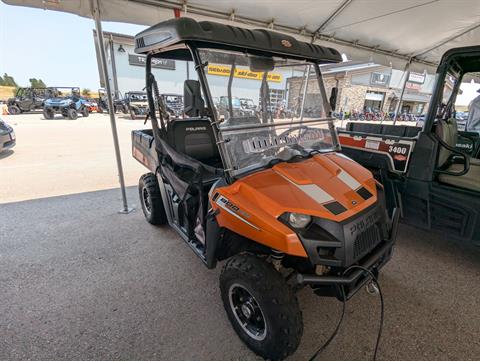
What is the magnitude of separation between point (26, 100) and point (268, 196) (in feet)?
64.7

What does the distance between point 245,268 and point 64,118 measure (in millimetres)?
17319

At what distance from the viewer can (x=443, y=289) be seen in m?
2.19

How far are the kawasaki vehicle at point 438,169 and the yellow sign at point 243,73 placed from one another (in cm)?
161

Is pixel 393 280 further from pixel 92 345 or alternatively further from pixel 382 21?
pixel 382 21

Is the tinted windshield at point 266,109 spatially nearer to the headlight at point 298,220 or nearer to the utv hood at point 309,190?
the utv hood at point 309,190

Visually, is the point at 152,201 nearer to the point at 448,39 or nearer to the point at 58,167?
the point at 58,167

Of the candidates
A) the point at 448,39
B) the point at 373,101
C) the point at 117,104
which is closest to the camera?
the point at 448,39

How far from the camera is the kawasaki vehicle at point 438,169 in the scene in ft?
7.59

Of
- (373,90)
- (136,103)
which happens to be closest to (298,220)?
(136,103)

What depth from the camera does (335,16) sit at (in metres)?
3.71

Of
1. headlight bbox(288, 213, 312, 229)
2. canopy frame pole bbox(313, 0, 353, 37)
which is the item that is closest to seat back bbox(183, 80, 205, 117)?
headlight bbox(288, 213, 312, 229)

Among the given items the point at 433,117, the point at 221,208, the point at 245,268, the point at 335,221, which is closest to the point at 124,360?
the point at 245,268

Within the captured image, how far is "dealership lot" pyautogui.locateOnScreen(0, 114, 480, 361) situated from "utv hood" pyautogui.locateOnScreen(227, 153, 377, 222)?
37.5 inches

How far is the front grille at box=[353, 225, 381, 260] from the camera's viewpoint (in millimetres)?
1399
